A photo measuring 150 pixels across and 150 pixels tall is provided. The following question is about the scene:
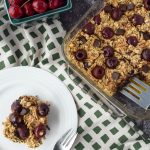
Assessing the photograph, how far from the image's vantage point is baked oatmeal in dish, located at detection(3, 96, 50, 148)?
219 centimetres

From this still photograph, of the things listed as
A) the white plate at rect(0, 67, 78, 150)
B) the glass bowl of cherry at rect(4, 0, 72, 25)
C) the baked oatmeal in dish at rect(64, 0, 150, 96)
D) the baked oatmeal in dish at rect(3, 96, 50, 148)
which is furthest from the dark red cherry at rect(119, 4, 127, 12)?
the baked oatmeal in dish at rect(3, 96, 50, 148)

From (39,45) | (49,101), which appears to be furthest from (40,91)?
(39,45)

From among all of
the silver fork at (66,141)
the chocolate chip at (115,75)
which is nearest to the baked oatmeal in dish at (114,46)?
the chocolate chip at (115,75)

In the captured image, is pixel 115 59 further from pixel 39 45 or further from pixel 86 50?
pixel 39 45

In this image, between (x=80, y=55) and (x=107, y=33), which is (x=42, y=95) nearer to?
(x=80, y=55)

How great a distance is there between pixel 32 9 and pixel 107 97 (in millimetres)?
468

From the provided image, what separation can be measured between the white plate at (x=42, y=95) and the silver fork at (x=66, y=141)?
0.08 ft

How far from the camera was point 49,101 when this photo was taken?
2285 millimetres

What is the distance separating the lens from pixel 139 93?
2236 mm

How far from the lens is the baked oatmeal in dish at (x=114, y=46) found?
223 cm

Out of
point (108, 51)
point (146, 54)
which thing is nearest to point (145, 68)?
point (146, 54)

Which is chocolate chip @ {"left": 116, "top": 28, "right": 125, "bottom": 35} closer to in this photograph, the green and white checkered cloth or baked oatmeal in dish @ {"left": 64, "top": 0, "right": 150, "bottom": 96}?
baked oatmeal in dish @ {"left": 64, "top": 0, "right": 150, "bottom": 96}

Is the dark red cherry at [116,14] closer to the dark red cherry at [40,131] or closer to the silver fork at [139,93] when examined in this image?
the silver fork at [139,93]

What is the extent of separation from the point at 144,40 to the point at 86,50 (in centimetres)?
24
